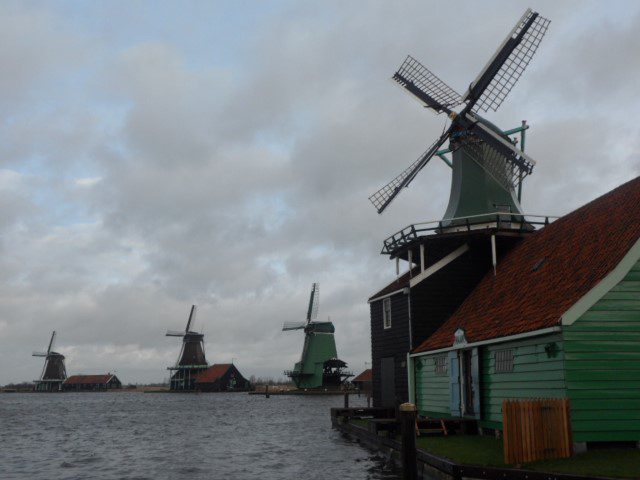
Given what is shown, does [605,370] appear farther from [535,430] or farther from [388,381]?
[388,381]

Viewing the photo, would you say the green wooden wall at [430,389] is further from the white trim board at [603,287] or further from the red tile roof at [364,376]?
the red tile roof at [364,376]

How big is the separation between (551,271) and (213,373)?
115881 millimetres

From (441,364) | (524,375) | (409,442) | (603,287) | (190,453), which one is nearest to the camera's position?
(409,442)

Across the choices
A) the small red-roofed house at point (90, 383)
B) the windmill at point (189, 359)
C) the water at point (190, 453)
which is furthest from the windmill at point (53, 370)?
the water at point (190, 453)

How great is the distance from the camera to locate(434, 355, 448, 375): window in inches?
943

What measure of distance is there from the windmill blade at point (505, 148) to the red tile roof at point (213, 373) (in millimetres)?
105449

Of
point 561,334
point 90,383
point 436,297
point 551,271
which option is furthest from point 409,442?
point 90,383

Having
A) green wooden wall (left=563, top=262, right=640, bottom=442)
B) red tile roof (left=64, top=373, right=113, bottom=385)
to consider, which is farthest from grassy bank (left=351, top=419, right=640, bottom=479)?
red tile roof (left=64, top=373, right=113, bottom=385)

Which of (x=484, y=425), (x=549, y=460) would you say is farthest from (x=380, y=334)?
(x=549, y=460)

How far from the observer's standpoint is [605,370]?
1588 centimetres

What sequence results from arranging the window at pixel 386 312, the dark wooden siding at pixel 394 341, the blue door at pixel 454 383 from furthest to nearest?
the window at pixel 386 312, the dark wooden siding at pixel 394 341, the blue door at pixel 454 383

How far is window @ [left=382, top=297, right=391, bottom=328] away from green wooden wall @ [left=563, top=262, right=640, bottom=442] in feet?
46.3

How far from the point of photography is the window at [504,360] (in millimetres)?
18953

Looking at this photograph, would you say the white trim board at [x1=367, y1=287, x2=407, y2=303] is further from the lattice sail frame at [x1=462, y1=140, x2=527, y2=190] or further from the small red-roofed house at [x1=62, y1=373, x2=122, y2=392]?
the small red-roofed house at [x1=62, y1=373, x2=122, y2=392]
